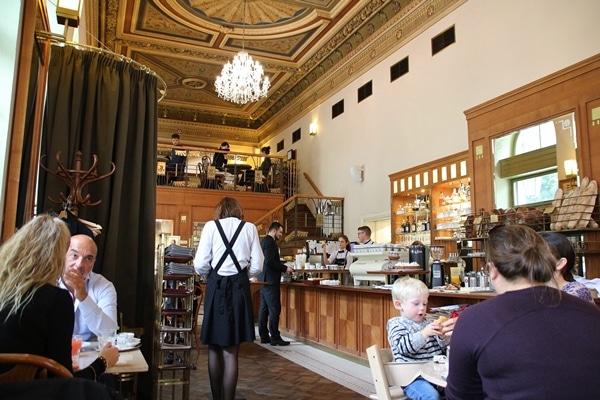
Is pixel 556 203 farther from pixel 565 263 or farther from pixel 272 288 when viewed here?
pixel 272 288

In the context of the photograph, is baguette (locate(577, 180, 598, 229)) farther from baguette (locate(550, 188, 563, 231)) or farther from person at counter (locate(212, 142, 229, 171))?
person at counter (locate(212, 142, 229, 171))

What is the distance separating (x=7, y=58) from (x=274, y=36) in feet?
28.3

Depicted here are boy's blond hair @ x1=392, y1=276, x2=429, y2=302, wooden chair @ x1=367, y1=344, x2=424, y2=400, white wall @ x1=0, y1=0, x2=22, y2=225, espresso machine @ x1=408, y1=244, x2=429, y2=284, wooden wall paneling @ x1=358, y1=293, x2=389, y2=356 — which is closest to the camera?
wooden chair @ x1=367, y1=344, x2=424, y2=400

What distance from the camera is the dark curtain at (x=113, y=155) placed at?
364 cm

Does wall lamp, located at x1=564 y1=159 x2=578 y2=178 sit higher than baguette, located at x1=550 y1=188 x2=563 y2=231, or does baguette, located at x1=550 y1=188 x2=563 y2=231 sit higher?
wall lamp, located at x1=564 y1=159 x2=578 y2=178

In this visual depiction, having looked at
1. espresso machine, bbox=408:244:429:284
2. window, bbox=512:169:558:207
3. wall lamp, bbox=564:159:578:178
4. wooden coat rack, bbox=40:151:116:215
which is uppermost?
wall lamp, bbox=564:159:578:178

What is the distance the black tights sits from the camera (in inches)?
144

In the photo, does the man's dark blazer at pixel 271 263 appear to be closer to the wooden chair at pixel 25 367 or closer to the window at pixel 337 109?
the window at pixel 337 109

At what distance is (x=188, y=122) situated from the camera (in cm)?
1652

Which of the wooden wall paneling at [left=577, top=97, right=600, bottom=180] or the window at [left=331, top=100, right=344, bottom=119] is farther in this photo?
the window at [left=331, top=100, right=344, bottom=119]

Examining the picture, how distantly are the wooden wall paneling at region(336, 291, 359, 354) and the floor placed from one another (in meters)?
0.14

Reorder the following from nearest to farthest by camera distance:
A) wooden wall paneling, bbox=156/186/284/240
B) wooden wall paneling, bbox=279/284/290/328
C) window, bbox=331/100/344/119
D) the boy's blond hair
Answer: the boy's blond hair → wooden wall paneling, bbox=279/284/290/328 → window, bbox=331/100/344/119 → wooden wall paneling, bbox=156/186/284/240

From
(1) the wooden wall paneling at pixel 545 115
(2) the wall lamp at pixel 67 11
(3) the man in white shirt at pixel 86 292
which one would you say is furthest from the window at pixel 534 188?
(2) the wall lamp at pixel 67 11

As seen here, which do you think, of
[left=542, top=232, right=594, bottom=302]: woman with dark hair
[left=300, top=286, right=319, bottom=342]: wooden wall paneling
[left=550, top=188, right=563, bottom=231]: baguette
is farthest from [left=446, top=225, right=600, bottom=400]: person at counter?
[left=300, top=286, right=319, bottom=342]: wooden wall paneling
